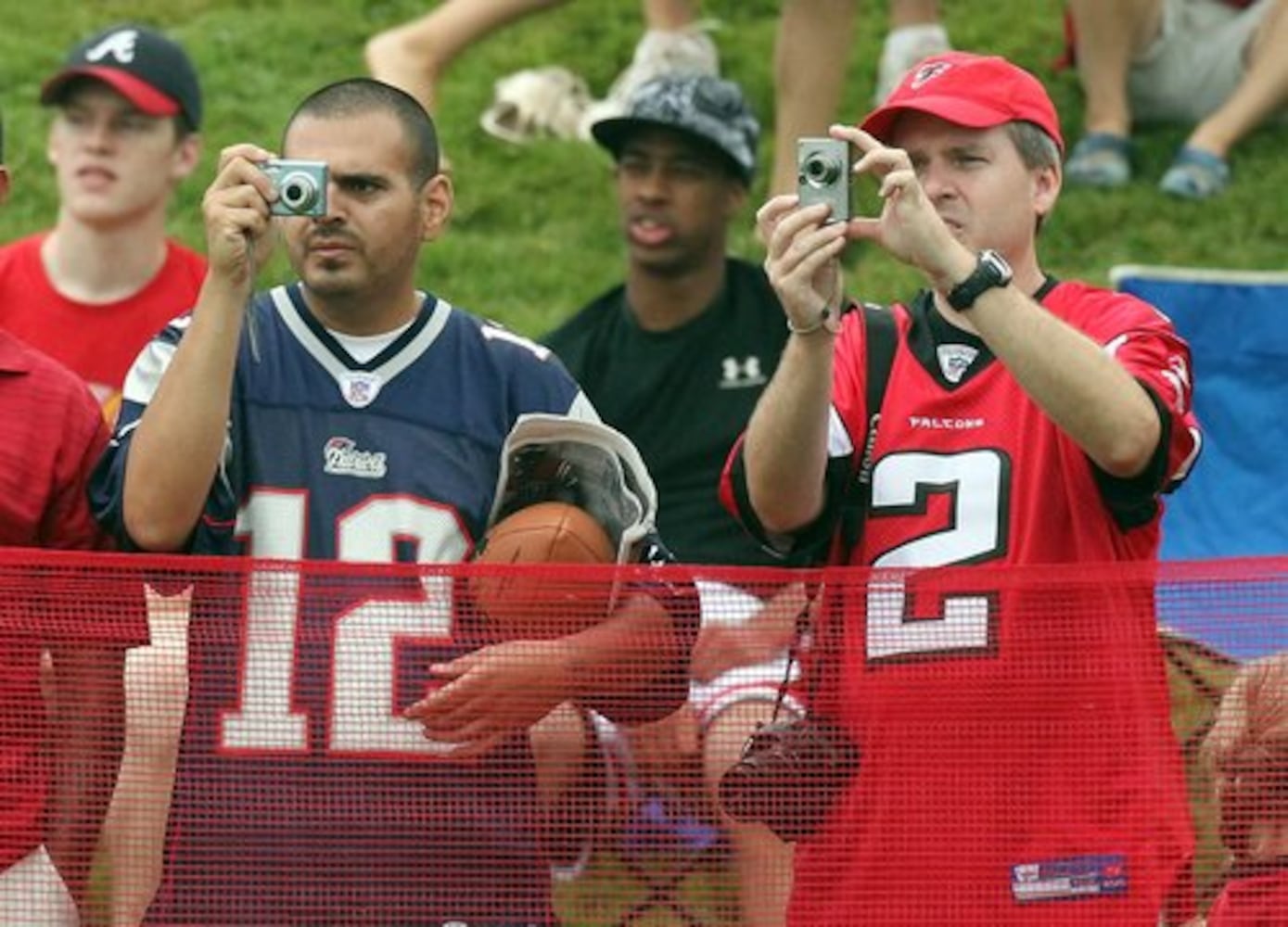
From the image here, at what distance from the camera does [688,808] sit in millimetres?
5238

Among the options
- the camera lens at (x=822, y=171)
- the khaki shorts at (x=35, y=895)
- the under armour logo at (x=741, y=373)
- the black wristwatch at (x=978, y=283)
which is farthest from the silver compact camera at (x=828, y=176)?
the under armour logo at (x=741, y=373)

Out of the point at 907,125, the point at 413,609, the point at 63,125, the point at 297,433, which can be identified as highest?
the point at 63,125

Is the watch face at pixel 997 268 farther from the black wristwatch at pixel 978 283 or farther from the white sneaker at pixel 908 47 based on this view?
the white sneaker at pixel 908 47

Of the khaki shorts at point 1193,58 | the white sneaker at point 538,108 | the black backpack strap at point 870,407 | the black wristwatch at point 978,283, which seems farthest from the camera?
the white sneaker at point 538,108

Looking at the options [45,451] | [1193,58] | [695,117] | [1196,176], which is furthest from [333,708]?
[1193,58]

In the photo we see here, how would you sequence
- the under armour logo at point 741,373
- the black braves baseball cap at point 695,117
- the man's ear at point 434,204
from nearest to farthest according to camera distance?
the man's ear at point 434,204 → the under armour logo at point 741,373 → the black braves baseball cap at point 695,117

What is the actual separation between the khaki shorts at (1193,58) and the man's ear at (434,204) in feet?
14.9

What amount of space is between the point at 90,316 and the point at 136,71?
2.19 feet

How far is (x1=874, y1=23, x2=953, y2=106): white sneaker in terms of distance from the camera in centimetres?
973

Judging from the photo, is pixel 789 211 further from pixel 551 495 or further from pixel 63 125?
pixel 63 125

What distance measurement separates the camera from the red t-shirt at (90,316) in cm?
792

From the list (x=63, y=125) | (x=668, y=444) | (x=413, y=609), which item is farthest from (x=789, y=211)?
(x=63, y=125)

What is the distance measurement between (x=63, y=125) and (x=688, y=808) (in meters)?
3.74

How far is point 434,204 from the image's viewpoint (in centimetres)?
587
